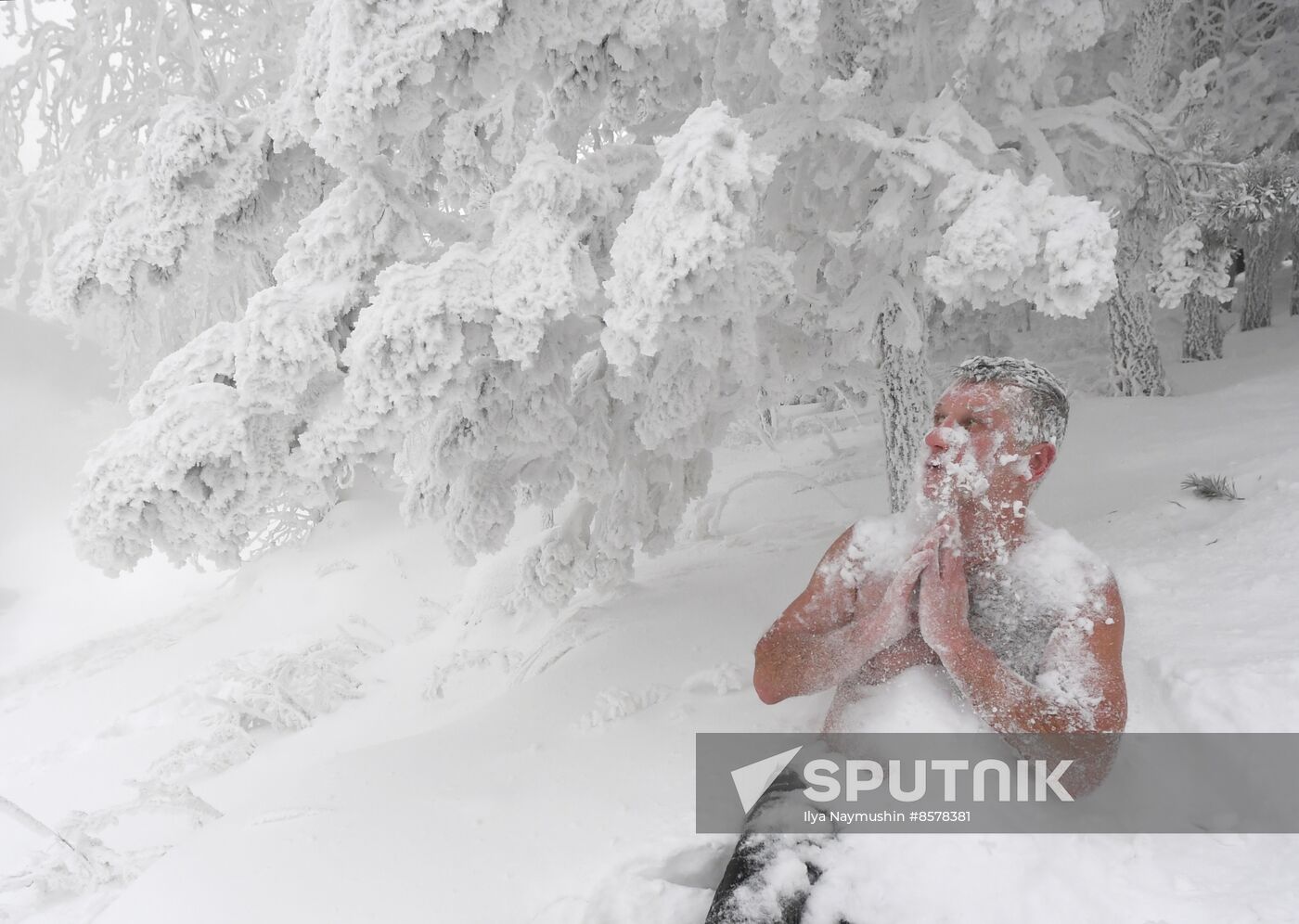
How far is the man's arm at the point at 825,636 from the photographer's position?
2.02m

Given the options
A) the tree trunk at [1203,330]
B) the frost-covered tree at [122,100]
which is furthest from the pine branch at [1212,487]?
the tree trunk at [1203,330]

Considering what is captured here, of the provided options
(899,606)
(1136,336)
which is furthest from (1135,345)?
(899,606)

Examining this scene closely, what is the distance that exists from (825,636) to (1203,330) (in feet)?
32.8

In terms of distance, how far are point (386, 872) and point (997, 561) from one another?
1.98m

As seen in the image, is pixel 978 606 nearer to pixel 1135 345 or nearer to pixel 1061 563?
pixel 1061 563

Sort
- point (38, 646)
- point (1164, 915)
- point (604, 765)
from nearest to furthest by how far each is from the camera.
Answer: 1. point (1164, 915)
2. point (604, 765)
3. point (38, 646)

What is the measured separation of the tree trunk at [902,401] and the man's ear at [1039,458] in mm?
2172

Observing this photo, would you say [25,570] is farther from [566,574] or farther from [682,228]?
[682,228]

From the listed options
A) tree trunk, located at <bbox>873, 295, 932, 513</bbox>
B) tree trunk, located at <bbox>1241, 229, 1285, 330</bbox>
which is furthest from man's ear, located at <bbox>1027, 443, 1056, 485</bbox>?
tree trunk, located at <bbox>1241, 229, 1285, 330</bbox>

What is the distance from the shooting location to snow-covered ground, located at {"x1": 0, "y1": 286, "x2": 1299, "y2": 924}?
1.86 meters

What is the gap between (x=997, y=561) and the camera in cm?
207

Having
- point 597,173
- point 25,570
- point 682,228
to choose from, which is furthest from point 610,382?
point 25,570

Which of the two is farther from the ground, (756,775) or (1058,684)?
(1058,684)

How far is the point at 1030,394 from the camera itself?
2023 mm
